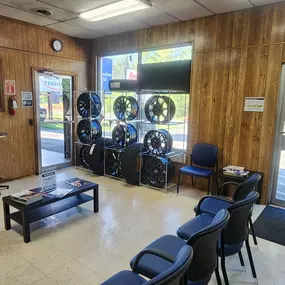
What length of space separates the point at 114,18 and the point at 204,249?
153 inches

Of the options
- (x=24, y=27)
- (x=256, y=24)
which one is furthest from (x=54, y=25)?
(x=256, y=24)

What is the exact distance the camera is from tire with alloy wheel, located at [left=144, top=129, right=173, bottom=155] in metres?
4.16

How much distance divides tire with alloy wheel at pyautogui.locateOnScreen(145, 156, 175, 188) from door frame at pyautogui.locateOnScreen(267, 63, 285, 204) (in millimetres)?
1553

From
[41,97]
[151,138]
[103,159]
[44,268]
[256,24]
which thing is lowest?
[44,268]

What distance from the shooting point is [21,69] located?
4.64 metres

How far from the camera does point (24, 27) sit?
4570 mm

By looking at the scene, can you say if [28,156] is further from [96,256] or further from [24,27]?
[96,256]

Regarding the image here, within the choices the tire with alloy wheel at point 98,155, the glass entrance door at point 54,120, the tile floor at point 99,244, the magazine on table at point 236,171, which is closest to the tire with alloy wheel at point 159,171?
the tile floor at point 99,244

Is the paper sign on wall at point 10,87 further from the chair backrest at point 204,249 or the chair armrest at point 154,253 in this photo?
the chair backrest at point 204,249

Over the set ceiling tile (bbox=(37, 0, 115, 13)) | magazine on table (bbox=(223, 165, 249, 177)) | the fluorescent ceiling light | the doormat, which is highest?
ceiling tile (bbox=(37, 0, 115, 13))

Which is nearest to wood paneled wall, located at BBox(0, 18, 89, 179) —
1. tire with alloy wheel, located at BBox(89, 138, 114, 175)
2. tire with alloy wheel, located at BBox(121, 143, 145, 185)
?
tire with alloy wheel, located at BBox(89, 138, 114, 175)

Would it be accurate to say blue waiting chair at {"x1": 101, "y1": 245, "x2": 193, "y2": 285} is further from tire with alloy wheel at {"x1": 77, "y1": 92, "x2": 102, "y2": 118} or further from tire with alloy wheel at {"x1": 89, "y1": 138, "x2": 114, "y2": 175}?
tire with alloy wheel at {"x1": 77, "y1": 92, "x2": 102, "y2": 118}

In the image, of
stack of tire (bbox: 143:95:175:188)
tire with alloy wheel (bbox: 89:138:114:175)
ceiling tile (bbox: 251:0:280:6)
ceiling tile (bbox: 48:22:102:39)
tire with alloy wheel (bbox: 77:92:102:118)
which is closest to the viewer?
ceiling tile (bbox: 251:0:280:6)

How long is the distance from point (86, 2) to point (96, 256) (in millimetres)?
3216
